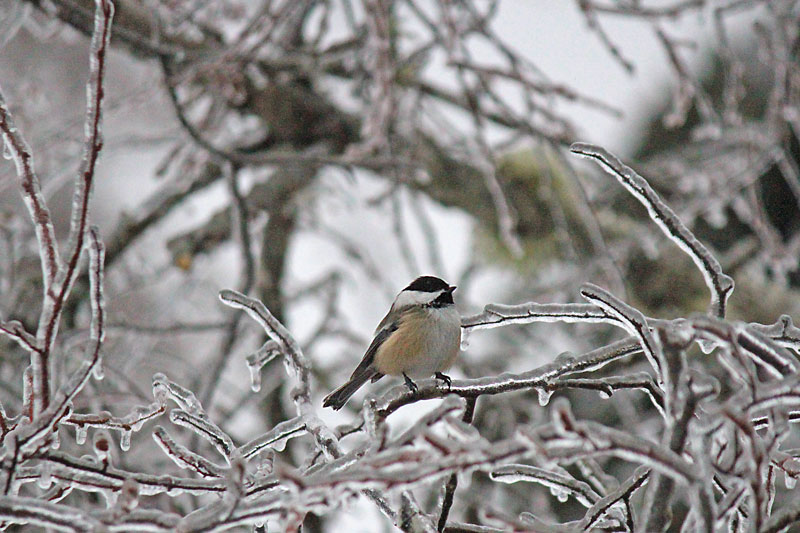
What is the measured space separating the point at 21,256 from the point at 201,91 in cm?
118

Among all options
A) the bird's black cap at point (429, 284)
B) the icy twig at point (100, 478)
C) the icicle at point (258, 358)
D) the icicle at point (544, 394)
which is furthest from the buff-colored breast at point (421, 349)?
the icy twig at point (100, 478)

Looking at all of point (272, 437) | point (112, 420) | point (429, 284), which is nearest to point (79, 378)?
point (112, 420)

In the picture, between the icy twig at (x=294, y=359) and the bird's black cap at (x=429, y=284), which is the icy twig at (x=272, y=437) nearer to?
the icy twig at (x=294, y=359)

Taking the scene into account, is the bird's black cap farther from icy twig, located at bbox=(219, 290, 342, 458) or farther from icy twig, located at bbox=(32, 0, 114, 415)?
icy twig, located at bbox=(32, 0, 114, 415)

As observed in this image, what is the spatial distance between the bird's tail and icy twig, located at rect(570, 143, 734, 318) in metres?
1.51

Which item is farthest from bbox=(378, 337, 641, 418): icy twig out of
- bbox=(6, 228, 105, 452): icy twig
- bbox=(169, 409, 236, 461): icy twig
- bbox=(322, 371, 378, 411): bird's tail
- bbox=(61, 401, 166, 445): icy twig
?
bbox=(322, 371, 378, 411): bird's tail

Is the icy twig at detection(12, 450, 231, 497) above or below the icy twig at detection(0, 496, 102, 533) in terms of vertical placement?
above

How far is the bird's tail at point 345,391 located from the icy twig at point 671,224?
1511 mm

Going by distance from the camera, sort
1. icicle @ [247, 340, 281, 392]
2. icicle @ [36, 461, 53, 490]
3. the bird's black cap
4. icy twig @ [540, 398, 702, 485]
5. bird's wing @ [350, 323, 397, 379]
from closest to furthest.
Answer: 1. icy twig @ [540, 398, 702, 485]
2. icicle @ [36, 461, 53, 490]
3. icicle @ [247, 340, 281, 392]
4. bird's wing @ [350, 323, 397, 379]
5. the bird's black cap

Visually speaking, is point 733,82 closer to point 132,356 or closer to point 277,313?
point 277,313

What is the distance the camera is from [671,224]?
4.40 feet

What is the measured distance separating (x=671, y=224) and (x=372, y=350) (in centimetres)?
201

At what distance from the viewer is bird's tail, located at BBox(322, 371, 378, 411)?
2.78m

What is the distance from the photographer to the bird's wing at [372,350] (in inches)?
125
